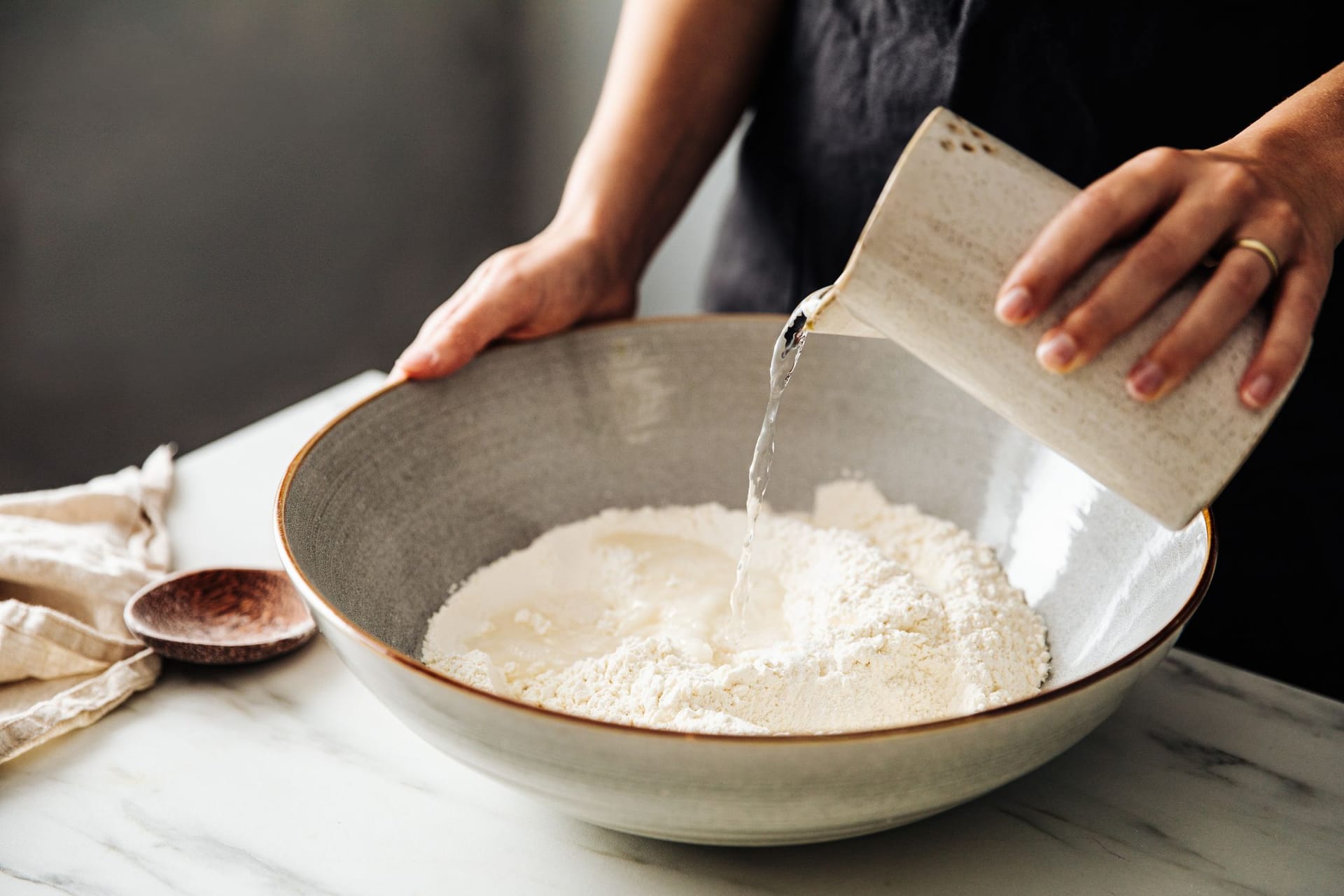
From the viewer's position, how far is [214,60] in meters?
1.91

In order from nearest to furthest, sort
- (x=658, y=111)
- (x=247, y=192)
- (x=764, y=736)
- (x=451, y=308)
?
(x=764, y=736), (x=451, y=308), (x=658, y=111), (x=247, y=192)

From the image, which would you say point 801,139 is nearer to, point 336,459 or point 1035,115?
point 1035,115

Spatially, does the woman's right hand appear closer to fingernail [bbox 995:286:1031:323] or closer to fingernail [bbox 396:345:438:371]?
fingernail [bbox 396:345:438:371]

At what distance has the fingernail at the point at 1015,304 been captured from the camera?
0.55m

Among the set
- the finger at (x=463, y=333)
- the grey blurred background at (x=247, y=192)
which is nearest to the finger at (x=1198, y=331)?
the finger at (x=463, y=333)

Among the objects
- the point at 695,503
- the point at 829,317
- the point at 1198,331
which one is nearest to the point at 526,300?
the point at 695,503

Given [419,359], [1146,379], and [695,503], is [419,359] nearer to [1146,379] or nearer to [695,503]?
[695,503]

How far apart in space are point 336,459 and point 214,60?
4.71 ft

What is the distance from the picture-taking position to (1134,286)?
1.79ft

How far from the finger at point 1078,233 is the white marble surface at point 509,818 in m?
0.32

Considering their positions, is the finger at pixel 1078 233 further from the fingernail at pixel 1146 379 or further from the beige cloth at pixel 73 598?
the beige cloth at pixel 73 598

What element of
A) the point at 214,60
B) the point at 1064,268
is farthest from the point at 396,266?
the point at 1064,268

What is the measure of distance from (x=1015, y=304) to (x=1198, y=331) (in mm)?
92

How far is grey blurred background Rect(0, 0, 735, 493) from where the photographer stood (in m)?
1.75
